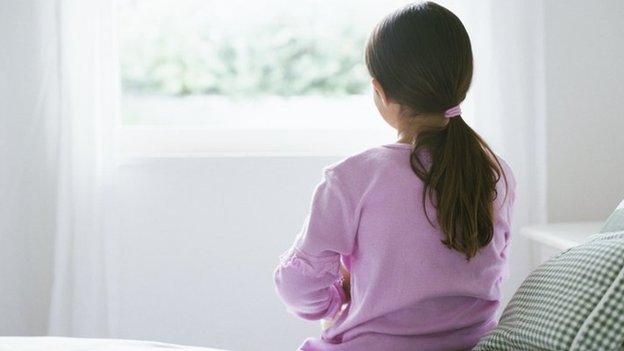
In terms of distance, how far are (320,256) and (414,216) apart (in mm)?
165

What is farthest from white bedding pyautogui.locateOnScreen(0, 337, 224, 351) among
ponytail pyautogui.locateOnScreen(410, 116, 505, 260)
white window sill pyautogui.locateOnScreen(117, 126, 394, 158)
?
white window sill pyautogui.locateOnScreen(117, 126, 394, 158)

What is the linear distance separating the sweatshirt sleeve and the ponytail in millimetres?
134

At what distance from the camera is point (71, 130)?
95.0 inches

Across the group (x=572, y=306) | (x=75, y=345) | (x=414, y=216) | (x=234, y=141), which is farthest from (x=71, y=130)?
(x=572, y=306)

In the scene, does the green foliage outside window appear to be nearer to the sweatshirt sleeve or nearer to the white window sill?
the white window sill

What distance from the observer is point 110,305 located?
244cm

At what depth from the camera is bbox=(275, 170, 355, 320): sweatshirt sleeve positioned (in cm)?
132

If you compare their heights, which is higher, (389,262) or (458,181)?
(458,181)

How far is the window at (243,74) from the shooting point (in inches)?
103

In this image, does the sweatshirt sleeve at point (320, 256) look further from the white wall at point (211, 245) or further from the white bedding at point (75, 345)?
the white wall at point (211, 245)

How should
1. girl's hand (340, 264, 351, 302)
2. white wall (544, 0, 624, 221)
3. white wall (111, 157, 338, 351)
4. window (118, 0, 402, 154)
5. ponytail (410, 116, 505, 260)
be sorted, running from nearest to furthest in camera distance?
ponytail (410, 116, 505, 260)
girl's hand (340, 264, 351, 302)
white wall (544, 0, 624, 221)
white wall (111, 157, 338, 351)
window (118, 0, 402, 154)

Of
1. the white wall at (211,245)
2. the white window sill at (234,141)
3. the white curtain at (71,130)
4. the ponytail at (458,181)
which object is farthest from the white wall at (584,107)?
the white curtain at (71,130)

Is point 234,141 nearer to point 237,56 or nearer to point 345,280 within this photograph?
point 237,56

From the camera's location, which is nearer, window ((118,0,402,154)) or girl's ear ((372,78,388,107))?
girl's ear ((372,78,388,107))
